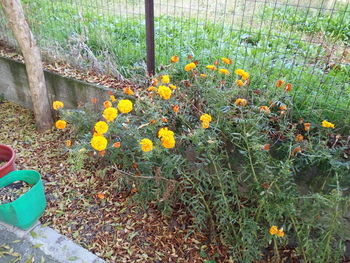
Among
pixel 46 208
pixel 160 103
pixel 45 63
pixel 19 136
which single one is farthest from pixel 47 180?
pixel 45 63

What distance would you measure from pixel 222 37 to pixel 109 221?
7.02ft

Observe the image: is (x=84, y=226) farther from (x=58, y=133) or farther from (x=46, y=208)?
(x=58, y=133)

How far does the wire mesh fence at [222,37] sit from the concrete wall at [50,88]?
29 centimetres

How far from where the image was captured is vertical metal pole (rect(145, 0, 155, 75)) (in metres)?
2.79

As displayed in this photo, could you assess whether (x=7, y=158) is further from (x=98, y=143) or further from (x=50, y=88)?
(x=98, y=143)

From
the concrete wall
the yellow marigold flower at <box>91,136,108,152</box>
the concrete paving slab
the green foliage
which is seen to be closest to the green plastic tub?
the concrete paving slab

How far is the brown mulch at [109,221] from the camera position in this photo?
227 cm

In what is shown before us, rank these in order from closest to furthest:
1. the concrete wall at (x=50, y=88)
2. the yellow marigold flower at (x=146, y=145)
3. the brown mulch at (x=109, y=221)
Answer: the yellow marigold flower at (x=146, y=145) → the brown mulch at (x=109, y=221) → the concrete wall at (x=50, y=88)

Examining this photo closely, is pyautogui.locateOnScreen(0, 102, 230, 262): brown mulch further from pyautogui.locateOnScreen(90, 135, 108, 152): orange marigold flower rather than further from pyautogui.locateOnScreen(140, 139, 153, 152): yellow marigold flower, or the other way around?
pyautogui.locateOnScreen(140, 139, 153, 152): yellow marigold flower

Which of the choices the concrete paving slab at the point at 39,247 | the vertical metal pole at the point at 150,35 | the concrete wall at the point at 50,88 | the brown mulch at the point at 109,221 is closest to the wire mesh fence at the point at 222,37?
the vertical metal pole at the point at 150,35

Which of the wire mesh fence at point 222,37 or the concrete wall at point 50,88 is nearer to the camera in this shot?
the wire mesh fence at point 222,37

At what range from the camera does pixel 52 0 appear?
3.80 meters

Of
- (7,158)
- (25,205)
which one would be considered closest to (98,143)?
(25,205)

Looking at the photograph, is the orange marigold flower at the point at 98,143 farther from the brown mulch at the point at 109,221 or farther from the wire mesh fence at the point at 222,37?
the wire mesh fence at the point at 222,37
